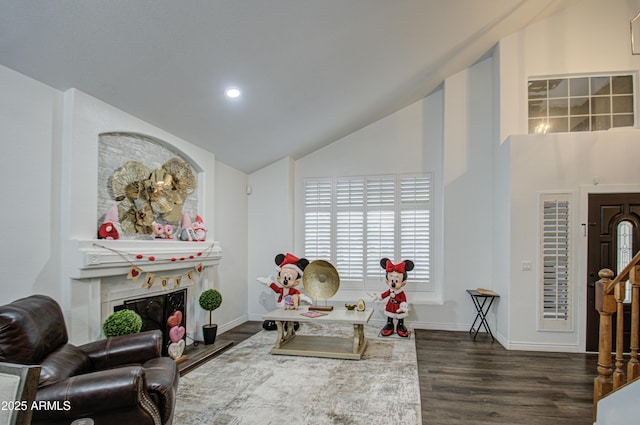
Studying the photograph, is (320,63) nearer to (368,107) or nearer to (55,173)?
(368,107)

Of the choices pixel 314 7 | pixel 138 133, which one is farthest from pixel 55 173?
pixel 314 7

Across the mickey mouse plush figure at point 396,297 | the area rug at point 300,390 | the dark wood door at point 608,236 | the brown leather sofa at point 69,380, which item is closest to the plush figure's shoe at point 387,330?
the mickey mouse plush figure at point 396,297

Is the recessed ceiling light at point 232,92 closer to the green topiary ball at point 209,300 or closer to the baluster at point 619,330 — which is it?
the green topiary ball at point 209,300

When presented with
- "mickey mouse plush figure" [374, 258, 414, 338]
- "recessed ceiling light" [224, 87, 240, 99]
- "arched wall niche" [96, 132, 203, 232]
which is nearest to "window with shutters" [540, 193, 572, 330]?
"mickey mouse plush figure" [374, 258, 414, 338]

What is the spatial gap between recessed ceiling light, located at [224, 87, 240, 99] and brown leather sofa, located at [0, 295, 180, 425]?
2366 millimetres

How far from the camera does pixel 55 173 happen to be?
9.41ft

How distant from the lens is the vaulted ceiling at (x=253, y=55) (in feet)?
8.04

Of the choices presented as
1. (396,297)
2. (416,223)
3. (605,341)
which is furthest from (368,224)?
(605,341)

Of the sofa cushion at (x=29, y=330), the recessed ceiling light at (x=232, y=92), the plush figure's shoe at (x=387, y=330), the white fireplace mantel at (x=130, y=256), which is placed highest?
the recessed ceiling light at (x=232, y=92)

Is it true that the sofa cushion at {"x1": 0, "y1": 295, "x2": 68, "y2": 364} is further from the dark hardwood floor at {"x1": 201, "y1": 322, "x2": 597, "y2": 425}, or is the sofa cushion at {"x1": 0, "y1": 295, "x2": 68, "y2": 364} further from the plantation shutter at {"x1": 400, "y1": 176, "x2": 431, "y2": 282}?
the plantation shutter at {"x1": 400, "y1": 176, "x2": 431, "y2": 282}

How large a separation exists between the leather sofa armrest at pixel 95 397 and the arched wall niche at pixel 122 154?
1671 mm

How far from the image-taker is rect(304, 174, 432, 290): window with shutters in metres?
6.04

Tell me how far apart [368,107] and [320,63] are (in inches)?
68.1

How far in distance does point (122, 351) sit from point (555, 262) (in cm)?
487
